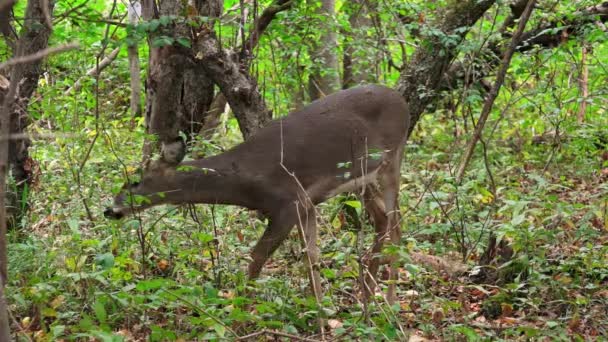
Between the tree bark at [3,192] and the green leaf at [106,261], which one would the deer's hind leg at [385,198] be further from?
the tree bark at [3,192]

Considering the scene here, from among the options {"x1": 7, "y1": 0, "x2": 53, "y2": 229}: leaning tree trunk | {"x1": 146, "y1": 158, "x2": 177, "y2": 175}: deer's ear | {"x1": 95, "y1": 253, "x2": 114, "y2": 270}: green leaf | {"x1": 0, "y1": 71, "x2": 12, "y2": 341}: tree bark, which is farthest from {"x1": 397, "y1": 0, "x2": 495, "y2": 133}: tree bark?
{"x1": 0, "y1": 71, "x2": 12, "y2": 341}: tree bark

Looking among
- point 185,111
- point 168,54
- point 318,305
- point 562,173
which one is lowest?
point 562,173

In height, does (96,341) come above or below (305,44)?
below

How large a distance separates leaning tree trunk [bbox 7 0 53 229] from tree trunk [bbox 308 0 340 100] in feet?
12.8

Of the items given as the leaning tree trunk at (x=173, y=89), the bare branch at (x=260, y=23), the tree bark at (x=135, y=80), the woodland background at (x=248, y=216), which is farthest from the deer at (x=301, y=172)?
the tree bark at (x=135, y=80)

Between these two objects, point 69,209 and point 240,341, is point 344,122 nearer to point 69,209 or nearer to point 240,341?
point 69,209

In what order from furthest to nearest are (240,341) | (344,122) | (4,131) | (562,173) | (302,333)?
(562,173) < (344,122) < (302,333) < (240,341) < (4,131)

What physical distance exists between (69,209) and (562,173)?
5367 millimetres

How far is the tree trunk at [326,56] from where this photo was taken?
10.2 metres

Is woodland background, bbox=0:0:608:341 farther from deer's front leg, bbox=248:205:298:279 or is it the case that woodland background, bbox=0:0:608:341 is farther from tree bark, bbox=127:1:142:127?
deer's front leg, bbox=248:205:298:279

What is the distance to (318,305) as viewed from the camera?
196 inches

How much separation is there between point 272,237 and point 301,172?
2.21ft

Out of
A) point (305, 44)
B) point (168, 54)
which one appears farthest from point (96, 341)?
point (305, 44)

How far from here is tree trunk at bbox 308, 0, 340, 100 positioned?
10.2m
